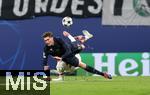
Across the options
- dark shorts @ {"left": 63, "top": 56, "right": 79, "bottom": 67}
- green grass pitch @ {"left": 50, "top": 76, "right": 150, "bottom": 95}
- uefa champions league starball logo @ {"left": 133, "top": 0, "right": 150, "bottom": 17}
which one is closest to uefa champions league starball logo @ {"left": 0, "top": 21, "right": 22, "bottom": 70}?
uefa champions league starball logo @ {"left": 133, "top": 0, "right": 150, "bottom": 17}

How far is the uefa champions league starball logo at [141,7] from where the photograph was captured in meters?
23.5

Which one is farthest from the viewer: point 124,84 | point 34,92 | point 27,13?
point 27,13

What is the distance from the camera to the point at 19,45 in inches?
926

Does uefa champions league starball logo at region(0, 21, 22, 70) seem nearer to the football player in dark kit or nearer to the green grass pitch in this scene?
the football player in dark kit

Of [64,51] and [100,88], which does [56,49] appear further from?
[100,88]

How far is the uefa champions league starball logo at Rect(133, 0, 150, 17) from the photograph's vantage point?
23.5 metres

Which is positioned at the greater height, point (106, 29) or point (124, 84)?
point (106, 29)

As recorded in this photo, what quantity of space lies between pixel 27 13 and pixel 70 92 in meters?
9.37

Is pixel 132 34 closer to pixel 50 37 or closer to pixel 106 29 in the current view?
pixel 106 29

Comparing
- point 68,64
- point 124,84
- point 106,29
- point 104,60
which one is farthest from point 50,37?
point 106,29

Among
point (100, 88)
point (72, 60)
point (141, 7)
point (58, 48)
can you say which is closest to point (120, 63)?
point (141, 7)

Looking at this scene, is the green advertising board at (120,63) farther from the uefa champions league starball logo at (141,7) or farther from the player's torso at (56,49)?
the player's torso at (56,49)

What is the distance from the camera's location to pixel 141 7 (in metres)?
23.6

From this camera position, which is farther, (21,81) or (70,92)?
(21,81)
